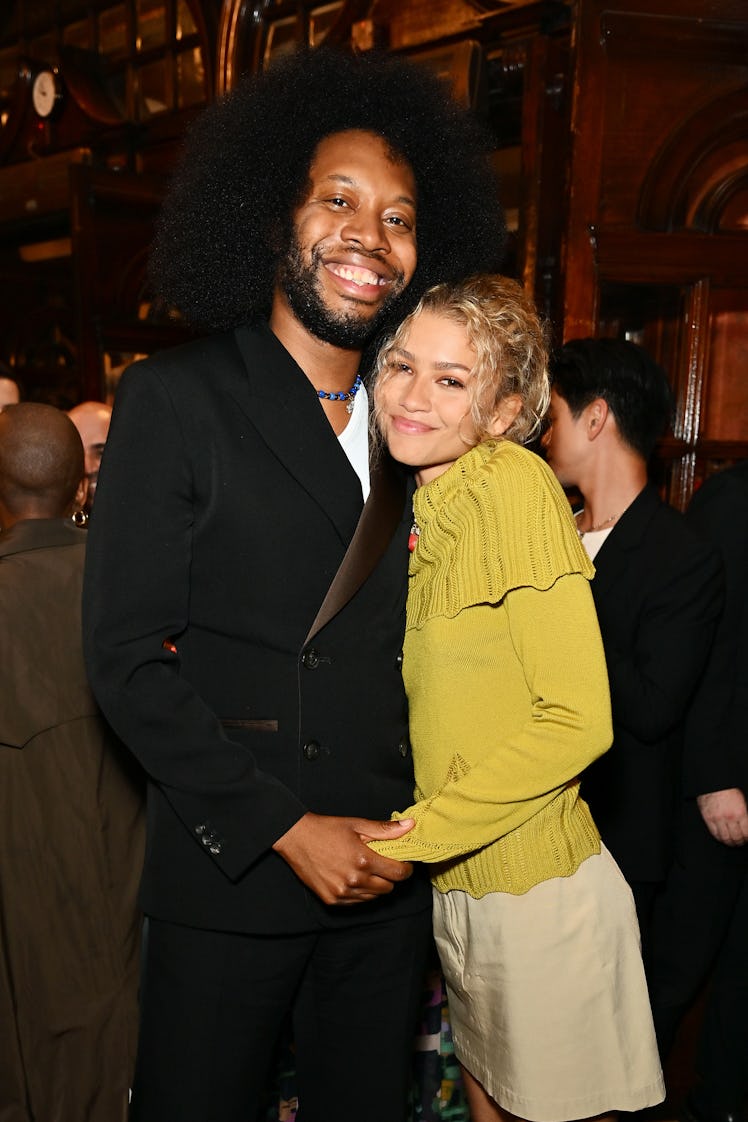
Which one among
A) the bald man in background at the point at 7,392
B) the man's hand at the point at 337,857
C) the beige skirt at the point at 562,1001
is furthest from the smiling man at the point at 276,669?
the bald man in background at the point at 7,392

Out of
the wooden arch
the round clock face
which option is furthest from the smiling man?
the round clock face

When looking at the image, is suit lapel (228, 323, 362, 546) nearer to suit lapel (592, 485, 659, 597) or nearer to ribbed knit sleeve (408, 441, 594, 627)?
ribbed knit sleeve (408, 441, 594, 627)

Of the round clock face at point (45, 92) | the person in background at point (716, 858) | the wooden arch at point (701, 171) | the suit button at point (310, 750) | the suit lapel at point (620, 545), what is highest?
the round clock face at point (45, 92)

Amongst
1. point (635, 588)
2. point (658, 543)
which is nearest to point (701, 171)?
point (658, 543)

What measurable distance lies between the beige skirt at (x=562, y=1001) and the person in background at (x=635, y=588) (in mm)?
700

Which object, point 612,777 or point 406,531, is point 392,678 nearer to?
point 406,531

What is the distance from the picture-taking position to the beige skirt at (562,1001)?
A: 163 centimetres

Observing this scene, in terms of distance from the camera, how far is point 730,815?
8.18 feet

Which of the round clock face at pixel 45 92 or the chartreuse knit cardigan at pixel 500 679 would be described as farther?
the round clock face at pixel 45 92

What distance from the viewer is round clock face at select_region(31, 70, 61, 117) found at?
5.48 meters

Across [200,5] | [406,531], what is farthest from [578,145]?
[200,5]

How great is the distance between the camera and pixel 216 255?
6.45ft

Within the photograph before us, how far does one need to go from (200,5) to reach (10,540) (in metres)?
3.58

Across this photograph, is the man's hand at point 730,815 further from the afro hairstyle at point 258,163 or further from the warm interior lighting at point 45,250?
the warm interior lighting at point 45,250
